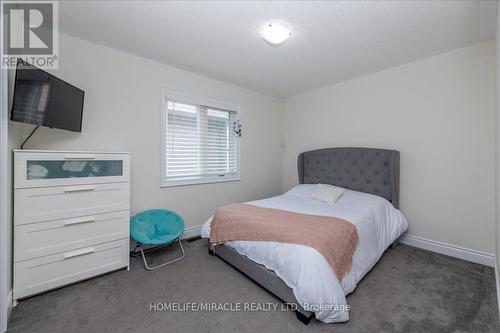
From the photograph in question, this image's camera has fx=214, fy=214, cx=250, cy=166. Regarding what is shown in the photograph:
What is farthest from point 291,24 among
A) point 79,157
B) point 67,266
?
point 67,266

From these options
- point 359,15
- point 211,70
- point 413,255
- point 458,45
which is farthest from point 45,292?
point 458,45

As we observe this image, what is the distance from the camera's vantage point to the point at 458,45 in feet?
7.66

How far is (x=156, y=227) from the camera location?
2594 millimetres

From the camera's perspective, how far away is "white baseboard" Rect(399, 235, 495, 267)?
2279mm

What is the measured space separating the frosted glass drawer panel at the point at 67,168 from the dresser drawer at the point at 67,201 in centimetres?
6

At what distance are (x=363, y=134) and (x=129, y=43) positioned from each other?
3280mm

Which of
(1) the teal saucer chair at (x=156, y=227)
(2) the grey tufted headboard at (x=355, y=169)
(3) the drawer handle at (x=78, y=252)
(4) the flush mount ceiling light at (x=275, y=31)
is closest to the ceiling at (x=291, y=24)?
(4) the flush mount ceiling light at (x=275, y=31)

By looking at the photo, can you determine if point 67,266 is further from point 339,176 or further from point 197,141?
point 339,176

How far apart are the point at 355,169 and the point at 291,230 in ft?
6.13

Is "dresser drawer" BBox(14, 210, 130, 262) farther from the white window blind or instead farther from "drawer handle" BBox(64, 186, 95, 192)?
the white window blind

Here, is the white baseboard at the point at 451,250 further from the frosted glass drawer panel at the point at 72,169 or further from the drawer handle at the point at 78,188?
the drawer handle at the point at 78,188

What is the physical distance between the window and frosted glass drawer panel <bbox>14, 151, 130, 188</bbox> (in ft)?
2.41

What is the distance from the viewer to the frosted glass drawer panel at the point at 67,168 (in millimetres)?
1700

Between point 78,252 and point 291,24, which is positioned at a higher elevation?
point 291,24
